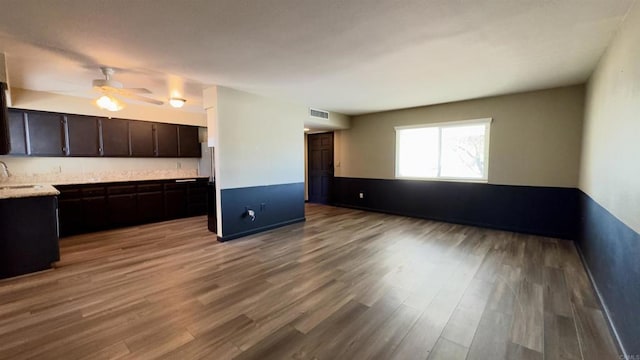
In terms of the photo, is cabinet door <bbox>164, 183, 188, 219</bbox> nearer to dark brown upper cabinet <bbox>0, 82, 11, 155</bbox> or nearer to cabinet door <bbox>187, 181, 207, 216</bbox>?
cabinet door <bbox>187, 181, 207, 216</bbox>

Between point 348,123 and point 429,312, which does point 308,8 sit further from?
point 348,123

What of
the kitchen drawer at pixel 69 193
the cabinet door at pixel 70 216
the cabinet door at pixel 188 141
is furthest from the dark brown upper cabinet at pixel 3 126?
the cabinet door at pixel 188 141

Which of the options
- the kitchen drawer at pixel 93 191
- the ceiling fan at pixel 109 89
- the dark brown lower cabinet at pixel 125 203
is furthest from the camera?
the kitchen drawer at pixel 93 191

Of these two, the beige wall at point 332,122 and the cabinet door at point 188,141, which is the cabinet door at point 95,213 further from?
the beige wall at point 332,122

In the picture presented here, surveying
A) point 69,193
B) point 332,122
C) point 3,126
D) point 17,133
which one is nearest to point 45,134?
point 17,133

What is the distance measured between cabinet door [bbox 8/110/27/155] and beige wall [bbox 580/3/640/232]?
7.38m

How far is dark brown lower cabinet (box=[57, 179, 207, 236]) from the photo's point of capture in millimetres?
4652

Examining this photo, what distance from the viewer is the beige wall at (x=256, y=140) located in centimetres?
425

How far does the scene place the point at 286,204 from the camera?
5309mm

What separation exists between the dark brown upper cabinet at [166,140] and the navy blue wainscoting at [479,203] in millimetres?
4304

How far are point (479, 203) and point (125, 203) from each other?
6.79 m

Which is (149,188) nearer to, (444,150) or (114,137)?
(114,137)

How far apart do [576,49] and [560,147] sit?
2.09 metres

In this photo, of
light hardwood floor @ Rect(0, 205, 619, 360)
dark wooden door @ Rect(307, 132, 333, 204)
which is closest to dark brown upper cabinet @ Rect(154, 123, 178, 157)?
light hardwood floor @ Rect(0, 205, 619, 360)
